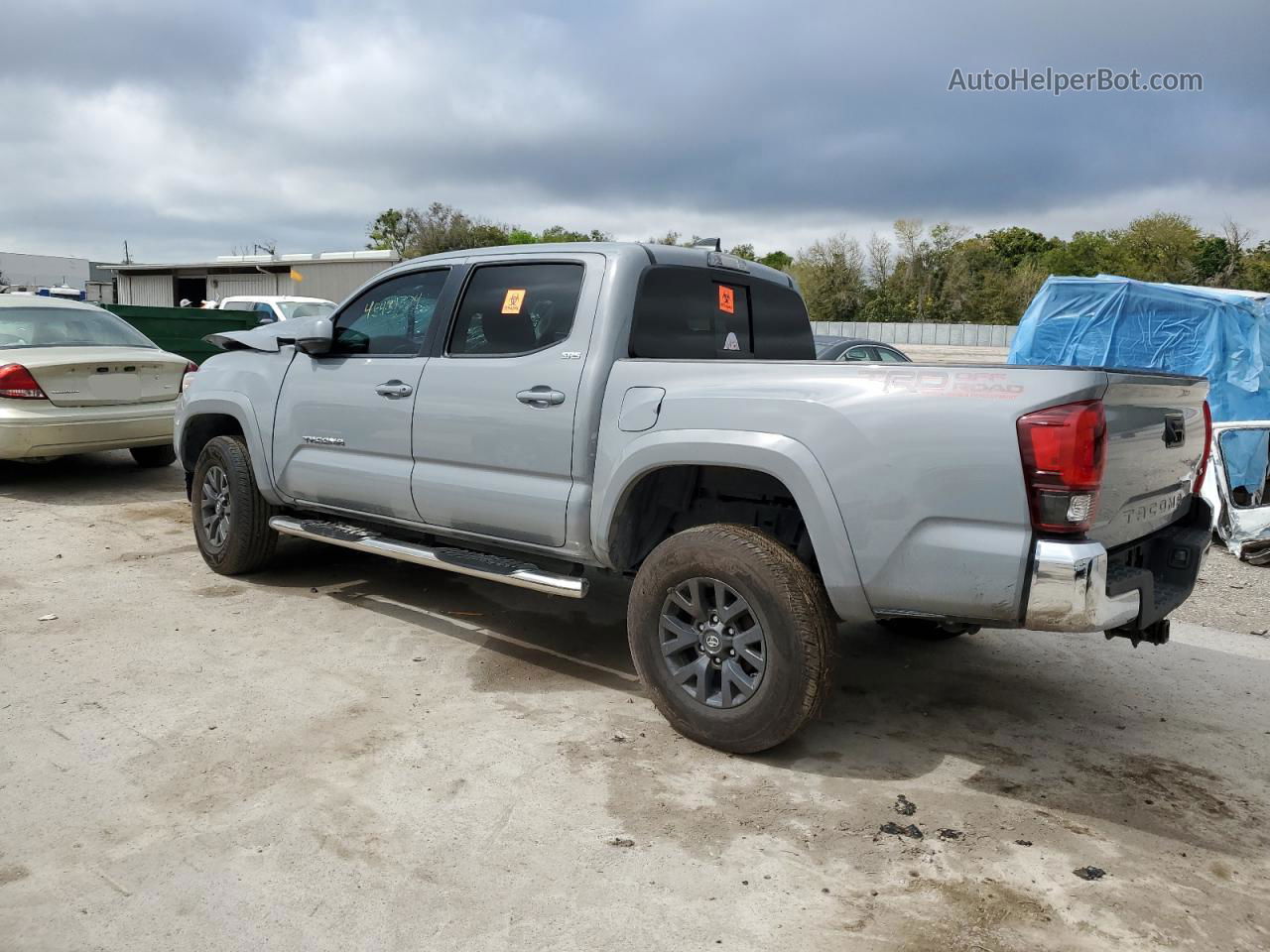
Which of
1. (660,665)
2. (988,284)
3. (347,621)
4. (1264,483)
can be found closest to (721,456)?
(660,665)

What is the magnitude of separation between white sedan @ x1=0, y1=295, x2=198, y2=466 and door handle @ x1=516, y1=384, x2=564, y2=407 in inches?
226

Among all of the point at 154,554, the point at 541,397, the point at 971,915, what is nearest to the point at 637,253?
the point at 541,397

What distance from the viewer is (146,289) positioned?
48000 mm

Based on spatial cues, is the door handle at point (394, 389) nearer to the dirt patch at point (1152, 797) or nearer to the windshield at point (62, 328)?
the dirt patch at point (1152, 797)

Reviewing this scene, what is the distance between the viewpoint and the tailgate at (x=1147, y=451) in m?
3.20

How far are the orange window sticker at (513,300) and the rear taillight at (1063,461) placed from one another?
240 centimetres

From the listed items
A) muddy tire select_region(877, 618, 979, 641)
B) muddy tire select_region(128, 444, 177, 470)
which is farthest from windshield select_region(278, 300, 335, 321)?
muddy tire select_region(877, 618, 979, 641)

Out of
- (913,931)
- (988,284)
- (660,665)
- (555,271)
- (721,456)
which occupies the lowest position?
(913,931)

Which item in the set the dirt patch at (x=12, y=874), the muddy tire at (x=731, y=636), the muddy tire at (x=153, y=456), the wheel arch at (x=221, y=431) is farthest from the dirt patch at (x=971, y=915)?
the muddy tire at (x=153, y=456)

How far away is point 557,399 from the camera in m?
4.15

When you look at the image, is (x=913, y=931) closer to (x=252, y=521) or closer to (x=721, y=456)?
(x=721, y=456)

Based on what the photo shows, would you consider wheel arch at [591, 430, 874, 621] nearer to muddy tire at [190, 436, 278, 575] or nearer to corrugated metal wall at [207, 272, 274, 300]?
muddy tire at [190, 436, 278, 575]

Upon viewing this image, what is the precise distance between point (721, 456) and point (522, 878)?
163cm

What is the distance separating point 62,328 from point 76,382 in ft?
3.63
